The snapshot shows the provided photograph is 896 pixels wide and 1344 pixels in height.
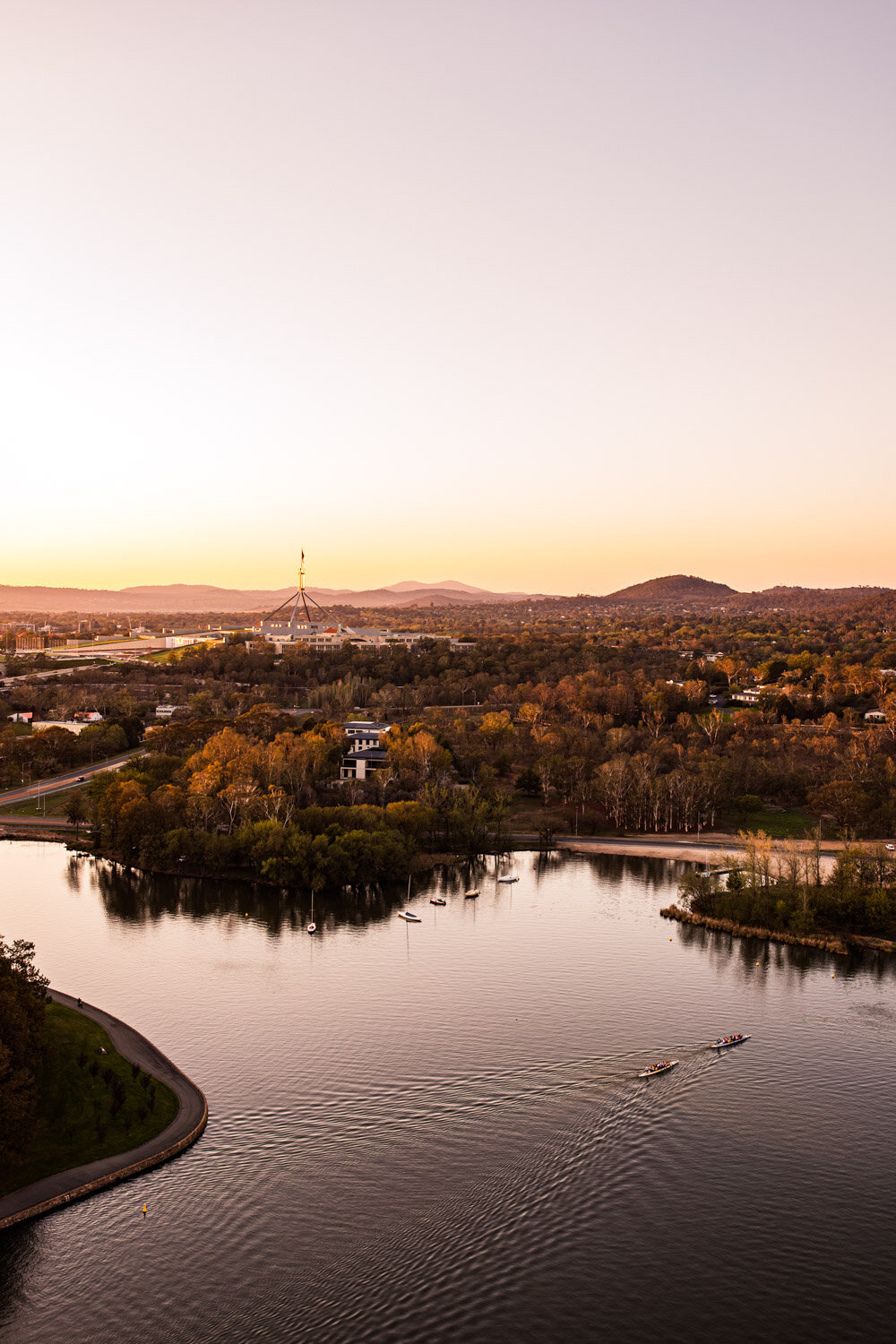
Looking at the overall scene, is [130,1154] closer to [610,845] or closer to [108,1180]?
[108,1180]

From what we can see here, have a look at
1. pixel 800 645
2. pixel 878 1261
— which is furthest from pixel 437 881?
pixel 800 645

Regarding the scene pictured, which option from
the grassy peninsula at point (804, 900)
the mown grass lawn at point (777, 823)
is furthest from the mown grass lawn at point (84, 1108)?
the mown grass lawn at point (777, 823)

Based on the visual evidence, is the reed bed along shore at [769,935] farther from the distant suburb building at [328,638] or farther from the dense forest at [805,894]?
the distant suburb building at [328,638]

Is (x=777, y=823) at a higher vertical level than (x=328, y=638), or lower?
lower

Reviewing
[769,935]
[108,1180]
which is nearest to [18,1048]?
[108,1180]

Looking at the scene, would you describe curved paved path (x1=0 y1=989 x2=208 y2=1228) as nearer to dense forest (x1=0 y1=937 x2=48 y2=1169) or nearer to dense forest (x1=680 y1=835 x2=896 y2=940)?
dense forest (x1=0 y1=937 x2=48 y2=1169)
